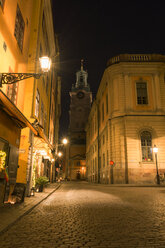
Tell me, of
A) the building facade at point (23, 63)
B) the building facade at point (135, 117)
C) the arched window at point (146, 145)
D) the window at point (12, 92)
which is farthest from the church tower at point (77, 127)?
the window at point (12, 92)

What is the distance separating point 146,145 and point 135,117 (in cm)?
360

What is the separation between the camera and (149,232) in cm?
465

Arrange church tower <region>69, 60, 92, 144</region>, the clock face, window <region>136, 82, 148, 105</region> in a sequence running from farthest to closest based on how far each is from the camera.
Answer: the clock face → church tower <region>69, 60, 92, 144</region> → window <region>136, 82, 148, 105</region>

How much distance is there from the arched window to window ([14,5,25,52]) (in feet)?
60.2

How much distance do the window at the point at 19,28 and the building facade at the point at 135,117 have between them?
16634 millimetres

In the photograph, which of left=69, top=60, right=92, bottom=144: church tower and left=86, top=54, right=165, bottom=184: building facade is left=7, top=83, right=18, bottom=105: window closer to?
left=86, top=54, right=165, bottom=184: building facade

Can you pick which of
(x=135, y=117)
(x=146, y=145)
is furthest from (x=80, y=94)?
(x=146, y=145)

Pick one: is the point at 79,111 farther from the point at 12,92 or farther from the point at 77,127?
the point at 12,92

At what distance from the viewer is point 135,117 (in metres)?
26.3

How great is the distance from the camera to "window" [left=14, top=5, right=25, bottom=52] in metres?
11.5

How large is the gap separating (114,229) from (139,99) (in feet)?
78.8

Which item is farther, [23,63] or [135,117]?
[135,117]

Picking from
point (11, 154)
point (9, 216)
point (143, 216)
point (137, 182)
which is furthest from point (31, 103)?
point (137, 182)

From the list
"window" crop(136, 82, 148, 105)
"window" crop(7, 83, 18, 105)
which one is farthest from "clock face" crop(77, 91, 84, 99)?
"window" crop(7, 83, 18, 105)
